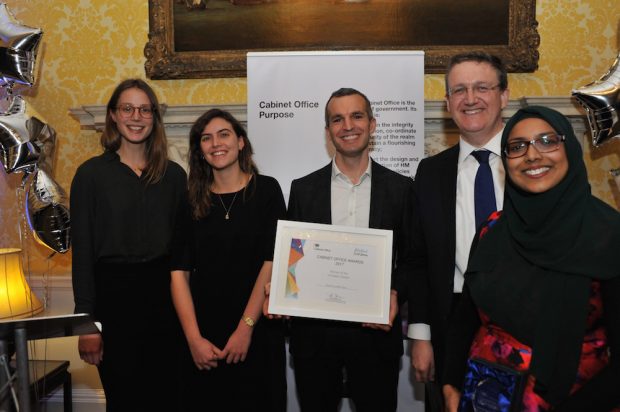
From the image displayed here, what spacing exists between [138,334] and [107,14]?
272 cm

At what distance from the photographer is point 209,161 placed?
2770mm

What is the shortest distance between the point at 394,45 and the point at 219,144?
191 centimetres

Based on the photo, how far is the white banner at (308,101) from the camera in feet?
11.9

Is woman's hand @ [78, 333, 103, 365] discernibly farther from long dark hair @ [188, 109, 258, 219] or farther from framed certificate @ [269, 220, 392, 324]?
framed certificate @ [269, 220, 392, 324]

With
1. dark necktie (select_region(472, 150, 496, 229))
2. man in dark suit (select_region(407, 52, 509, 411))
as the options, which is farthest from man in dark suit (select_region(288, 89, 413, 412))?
dark necktie (select_region(472, 150, 496, 229))

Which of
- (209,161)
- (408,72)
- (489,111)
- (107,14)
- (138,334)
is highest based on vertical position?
(107,14)

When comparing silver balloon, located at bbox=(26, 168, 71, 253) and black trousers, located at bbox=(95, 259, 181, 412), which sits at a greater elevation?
silver balloon, located at bbox=(26, 168, 71, 253)

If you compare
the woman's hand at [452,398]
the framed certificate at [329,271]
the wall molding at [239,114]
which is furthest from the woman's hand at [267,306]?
the wall molding at [239,114]

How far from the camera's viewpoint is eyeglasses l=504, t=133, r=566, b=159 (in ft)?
5.57

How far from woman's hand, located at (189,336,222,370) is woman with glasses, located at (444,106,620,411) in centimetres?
131

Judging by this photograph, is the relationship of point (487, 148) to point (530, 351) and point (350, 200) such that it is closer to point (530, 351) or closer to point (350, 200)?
point (350, 200)

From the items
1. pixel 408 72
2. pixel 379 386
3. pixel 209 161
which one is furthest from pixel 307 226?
pixel 408 72

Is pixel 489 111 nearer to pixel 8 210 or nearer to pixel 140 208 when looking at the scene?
pixel 140 208

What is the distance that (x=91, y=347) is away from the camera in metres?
2.73
